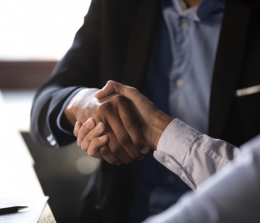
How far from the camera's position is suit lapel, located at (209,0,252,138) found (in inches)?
34.9

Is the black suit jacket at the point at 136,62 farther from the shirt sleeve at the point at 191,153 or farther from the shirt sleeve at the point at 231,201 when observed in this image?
the shirt sleeve at the point at 231,201

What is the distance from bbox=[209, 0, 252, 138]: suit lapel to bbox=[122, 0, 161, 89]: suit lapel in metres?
0.19

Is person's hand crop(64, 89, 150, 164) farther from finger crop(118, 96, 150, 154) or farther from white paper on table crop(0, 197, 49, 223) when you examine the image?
white paper on table crop(0, 197, 49, 223)

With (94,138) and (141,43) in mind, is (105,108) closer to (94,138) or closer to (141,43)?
(94,138)

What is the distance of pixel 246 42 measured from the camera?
0.91 meters

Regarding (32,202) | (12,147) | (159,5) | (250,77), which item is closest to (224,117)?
(250,77)

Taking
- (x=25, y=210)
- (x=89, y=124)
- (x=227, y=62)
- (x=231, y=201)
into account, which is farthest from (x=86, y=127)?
(x=231, y=201)

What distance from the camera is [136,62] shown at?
99 cm

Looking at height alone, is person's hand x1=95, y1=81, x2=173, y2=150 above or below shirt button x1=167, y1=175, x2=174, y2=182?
above

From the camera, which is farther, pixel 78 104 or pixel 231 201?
pixel 78 104

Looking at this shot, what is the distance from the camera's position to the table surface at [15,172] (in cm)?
70

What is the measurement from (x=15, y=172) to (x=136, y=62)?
417mm

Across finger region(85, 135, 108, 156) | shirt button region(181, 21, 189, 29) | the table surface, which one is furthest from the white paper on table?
shirt button region(181, 21, 189, 29)

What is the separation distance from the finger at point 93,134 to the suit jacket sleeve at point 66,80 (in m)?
0.17
